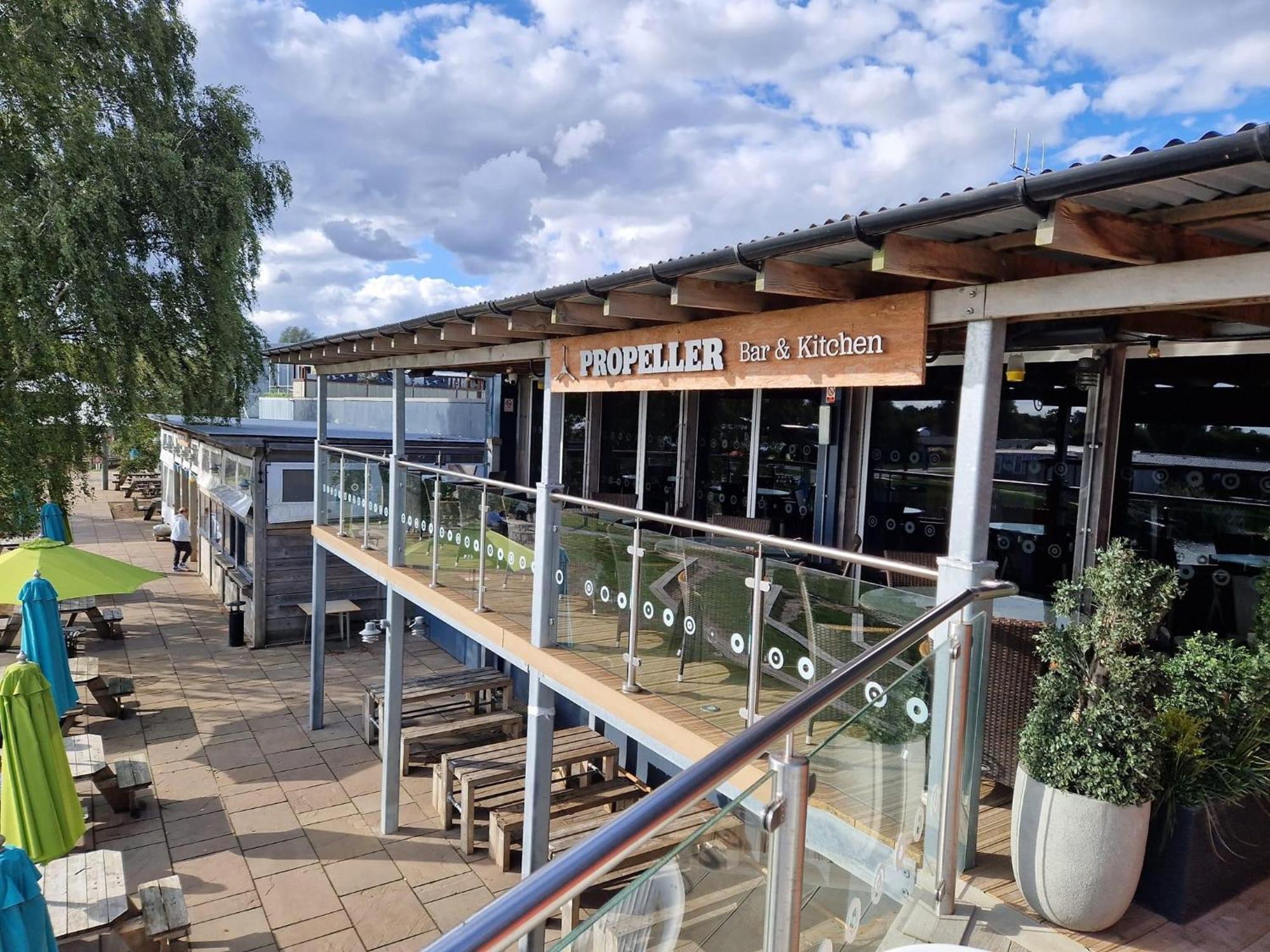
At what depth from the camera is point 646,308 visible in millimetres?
5035

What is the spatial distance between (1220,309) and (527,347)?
4773 mm

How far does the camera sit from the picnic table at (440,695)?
34.5 feet

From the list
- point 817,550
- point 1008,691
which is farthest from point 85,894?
point 1008,691

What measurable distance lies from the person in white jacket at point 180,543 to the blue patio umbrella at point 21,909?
1664cm

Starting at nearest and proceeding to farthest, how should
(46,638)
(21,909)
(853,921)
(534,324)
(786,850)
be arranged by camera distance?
(786,850) → (853,921) → (21,909) → (534,324) → (46,638)

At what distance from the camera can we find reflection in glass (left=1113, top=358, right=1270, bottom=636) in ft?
17.5

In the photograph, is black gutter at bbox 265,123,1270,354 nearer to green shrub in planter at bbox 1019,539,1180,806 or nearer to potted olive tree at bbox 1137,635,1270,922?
green shrub in planter at bbox 1019,539,1180,806

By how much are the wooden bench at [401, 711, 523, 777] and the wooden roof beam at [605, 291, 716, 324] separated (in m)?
6.44

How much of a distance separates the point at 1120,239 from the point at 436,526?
6.25 m

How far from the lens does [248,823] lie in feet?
28.0

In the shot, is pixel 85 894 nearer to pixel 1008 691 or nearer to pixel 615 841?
pixel 1008 691

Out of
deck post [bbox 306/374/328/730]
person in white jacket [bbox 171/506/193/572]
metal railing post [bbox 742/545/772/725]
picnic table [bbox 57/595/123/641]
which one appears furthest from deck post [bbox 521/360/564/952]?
person in white jacket [bbox 171/506/193/572]

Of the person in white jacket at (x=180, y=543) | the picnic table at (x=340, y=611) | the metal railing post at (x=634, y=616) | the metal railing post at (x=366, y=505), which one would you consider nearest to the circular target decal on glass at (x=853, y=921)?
the metal railing post at (x=634, y=616)

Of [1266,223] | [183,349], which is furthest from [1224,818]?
[183,349]
